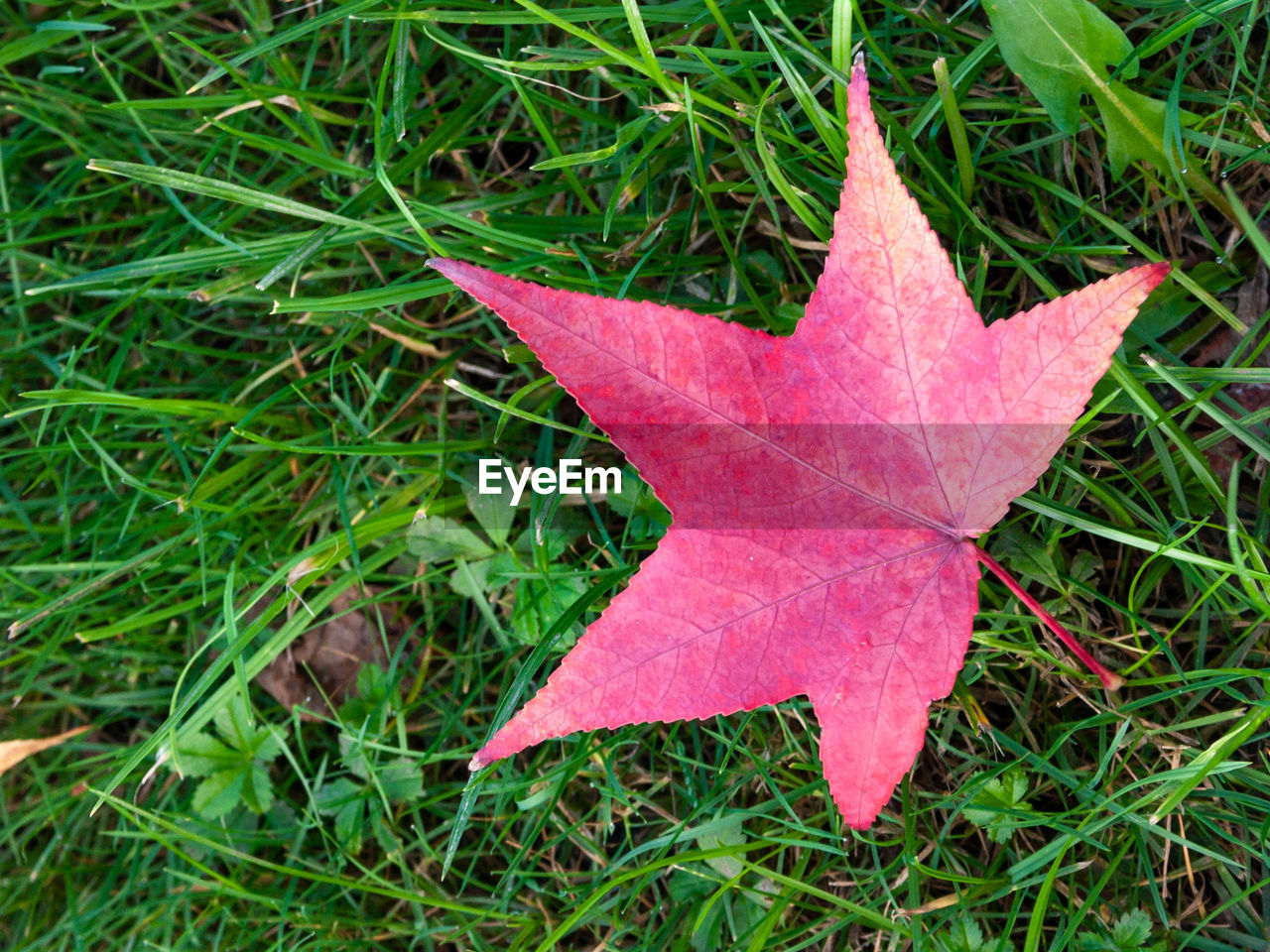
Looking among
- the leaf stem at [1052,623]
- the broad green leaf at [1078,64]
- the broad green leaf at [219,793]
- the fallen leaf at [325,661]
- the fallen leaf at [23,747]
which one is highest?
the broad green leaf at [1078,64]

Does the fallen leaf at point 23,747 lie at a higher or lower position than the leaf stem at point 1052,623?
lower

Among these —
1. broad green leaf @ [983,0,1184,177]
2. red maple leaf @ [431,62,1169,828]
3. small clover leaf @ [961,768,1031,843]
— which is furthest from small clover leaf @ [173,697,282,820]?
broad green leaf @ [983,0,1184,177]

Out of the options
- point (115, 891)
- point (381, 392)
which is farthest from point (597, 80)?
point (115, 891)

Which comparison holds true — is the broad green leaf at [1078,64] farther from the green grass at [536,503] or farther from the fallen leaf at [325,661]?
the fallen leaf at [325,661]

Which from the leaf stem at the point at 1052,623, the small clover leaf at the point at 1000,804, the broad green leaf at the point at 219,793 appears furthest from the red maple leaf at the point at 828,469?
the broad green leaf at the point at 219,793

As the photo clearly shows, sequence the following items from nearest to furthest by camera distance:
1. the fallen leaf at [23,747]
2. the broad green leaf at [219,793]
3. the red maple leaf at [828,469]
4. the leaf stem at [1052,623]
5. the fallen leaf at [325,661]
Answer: the red maple leaf at [828,469]
the leaf stem at [1052,623]
the broad green leaf at [219,793]
the fallen leaf at [325,661]
the fallen leaf at [23,747]

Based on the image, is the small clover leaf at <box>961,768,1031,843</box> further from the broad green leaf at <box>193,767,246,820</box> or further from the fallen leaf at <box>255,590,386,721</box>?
the broad green leaf at <box>193,767,246,820</box>
